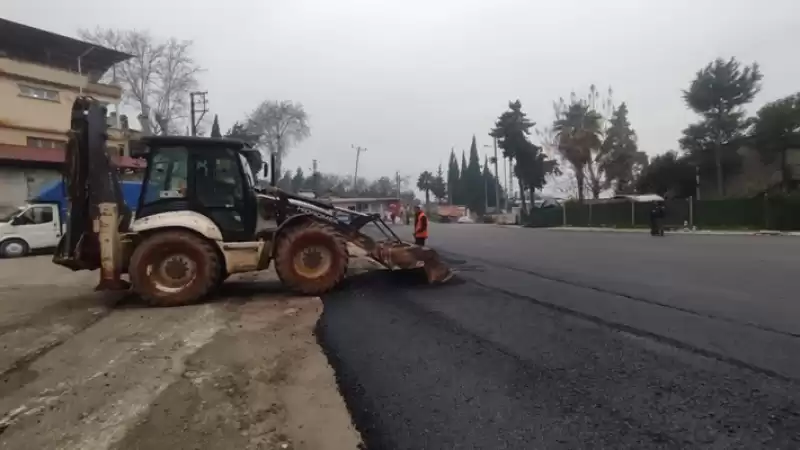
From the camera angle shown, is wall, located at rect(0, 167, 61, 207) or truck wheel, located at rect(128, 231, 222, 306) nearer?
truck wheel, located at rect(128, 231, 222, 306)

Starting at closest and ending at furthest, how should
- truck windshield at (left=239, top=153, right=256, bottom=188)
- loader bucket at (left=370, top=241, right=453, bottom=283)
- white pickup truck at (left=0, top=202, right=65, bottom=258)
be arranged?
truck windshield at (left=239, top=153, right=256, bottom=188) < loader bucket at (left=370, top=241, right=453, bottom=283) < white pickup truck at (left=0, top=202, right=65, bottom=258)

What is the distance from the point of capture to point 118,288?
8.92 meters

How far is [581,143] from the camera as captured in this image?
154 ft

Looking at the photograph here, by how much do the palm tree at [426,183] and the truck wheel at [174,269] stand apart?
109148mm

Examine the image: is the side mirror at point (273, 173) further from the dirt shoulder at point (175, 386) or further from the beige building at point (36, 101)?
the beige building at point (36, 101)

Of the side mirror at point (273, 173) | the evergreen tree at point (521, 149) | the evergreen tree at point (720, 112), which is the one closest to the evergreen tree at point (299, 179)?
the evergreen tree at point (521, 149)

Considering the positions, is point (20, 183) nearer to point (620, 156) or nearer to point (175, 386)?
point (175, 386)

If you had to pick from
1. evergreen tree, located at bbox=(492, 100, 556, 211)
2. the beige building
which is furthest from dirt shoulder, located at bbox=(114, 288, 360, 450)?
evergreen tree, located at bbox=(492, 100, 556, 211)

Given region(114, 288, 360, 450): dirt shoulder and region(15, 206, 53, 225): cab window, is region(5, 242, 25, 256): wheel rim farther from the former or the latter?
region(114, 288, 360, 450): dirt shoulder

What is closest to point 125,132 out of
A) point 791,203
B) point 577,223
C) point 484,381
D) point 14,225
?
point 14,225

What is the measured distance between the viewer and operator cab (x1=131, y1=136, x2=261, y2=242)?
934cm

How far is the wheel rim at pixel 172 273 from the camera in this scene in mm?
8828

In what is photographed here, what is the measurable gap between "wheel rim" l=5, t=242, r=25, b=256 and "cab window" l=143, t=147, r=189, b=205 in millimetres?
15003

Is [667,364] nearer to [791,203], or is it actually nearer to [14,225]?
[14,225]
